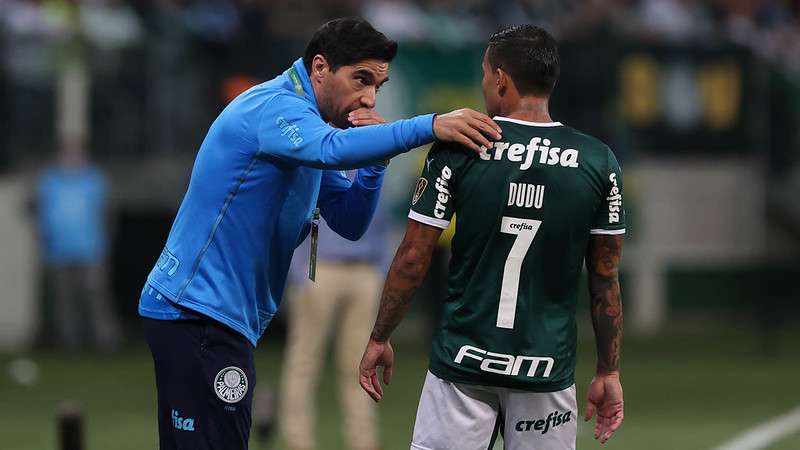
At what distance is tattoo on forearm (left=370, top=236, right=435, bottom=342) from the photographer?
6086 mm

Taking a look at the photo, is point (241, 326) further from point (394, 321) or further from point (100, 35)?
point (100, 35)

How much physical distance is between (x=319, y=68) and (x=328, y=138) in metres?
0.46

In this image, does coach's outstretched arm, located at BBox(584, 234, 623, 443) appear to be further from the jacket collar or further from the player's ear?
the jacket collar

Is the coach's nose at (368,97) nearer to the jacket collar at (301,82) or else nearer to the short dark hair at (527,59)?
the jacket collar at (301,82)

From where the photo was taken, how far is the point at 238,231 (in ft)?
19.9

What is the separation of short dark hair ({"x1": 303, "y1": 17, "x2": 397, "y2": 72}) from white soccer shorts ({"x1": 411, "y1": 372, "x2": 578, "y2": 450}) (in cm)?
128

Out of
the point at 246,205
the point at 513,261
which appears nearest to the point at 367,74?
the point at 246,205

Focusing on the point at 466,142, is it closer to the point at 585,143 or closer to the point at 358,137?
the point at 358,137

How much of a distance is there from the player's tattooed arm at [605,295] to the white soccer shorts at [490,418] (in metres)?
0.24

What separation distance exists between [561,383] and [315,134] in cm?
136

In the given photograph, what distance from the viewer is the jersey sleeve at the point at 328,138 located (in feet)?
19.0

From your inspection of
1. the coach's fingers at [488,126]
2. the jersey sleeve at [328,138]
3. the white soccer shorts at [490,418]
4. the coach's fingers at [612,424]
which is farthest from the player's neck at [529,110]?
the coach's fingers at [612,424]

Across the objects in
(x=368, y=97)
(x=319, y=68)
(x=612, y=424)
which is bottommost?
(x=612, y=424)

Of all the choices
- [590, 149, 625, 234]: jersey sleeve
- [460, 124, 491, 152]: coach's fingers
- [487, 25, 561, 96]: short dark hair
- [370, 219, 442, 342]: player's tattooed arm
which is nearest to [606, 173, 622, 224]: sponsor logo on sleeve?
[590, 149, 625, 234]: jersey sleeve
